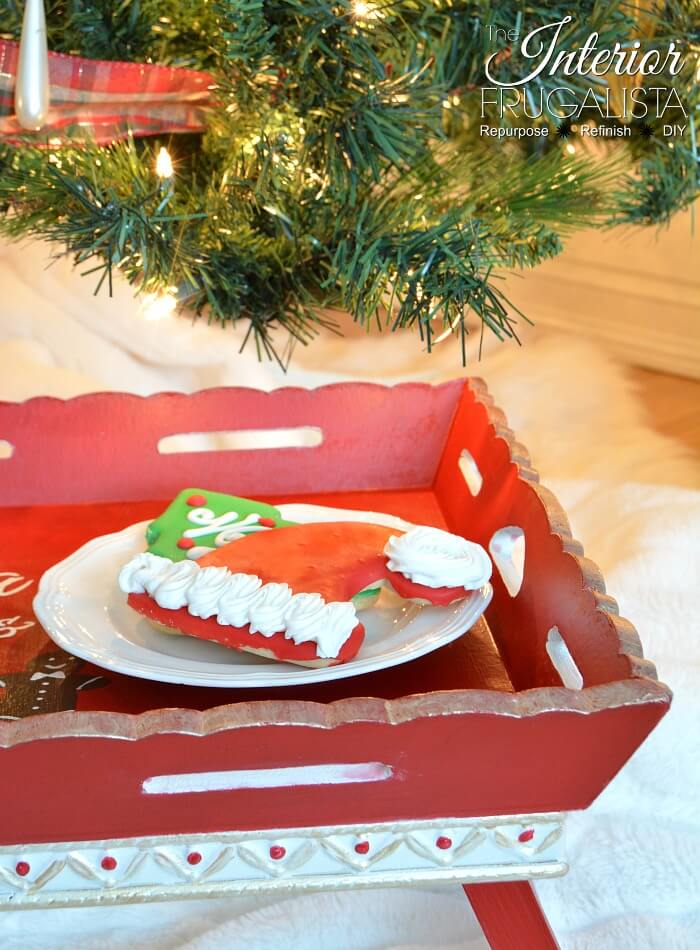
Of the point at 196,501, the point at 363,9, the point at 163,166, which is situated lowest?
the point at 196,501

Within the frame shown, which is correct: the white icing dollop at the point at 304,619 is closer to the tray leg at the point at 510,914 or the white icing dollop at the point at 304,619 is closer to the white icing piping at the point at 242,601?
the white icing piping at the point at 242,601

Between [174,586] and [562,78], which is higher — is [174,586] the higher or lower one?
the lower one

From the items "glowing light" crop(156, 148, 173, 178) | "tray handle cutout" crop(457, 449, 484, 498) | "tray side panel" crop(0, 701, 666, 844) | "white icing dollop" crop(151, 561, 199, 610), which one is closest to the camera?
"tray side panel" crop(0, 701, 666, 844)

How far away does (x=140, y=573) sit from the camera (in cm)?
53

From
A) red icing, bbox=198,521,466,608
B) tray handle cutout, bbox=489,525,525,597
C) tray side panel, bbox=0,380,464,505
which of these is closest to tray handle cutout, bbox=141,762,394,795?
red icing, bbox=198,521,466,608

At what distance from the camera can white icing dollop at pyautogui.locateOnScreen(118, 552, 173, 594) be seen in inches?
20.7

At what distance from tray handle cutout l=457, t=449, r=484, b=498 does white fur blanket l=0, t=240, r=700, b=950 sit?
0.45 feet

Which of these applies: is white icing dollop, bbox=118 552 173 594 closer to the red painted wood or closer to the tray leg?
the red painted wood

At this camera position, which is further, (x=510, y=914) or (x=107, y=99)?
(x=107, y=99)

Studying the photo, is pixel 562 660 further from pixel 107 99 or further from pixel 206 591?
pixel 107 99

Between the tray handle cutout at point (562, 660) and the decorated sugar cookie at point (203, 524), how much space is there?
0.18 m

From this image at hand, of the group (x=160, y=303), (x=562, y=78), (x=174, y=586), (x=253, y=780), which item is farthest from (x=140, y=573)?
(x=562, y=78)

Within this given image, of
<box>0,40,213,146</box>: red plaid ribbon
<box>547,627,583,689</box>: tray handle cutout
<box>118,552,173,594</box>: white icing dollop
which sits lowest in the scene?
<box>118,552,173,594</box>: white icing dollop

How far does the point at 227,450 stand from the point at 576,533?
0.31m
